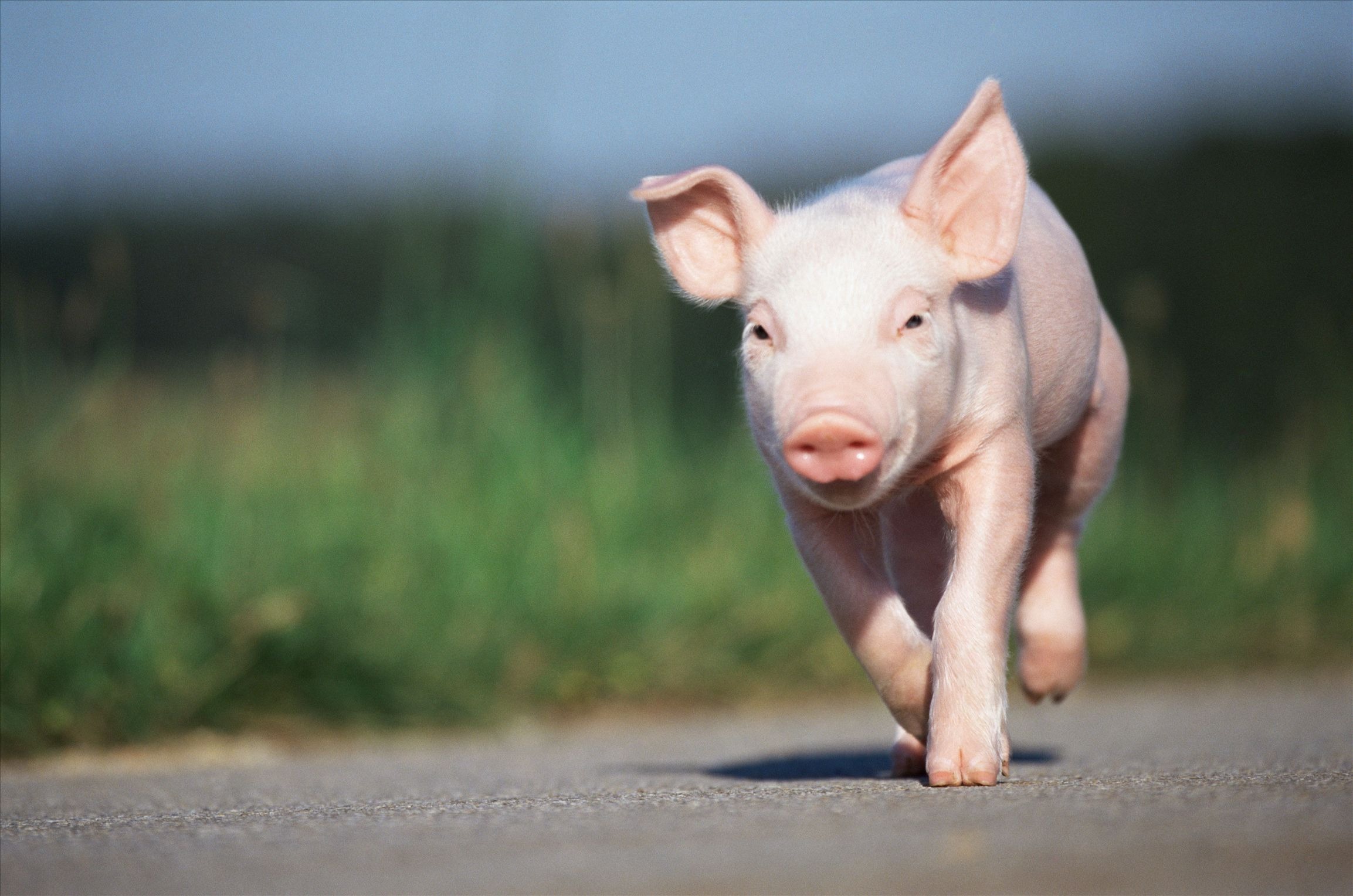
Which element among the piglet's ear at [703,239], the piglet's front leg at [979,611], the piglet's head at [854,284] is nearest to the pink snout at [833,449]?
the piglet's head at [854,284]

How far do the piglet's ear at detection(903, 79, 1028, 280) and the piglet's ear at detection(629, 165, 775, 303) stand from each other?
399 mm

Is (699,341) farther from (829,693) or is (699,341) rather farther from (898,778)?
(898,778)

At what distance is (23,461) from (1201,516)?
21.0ft

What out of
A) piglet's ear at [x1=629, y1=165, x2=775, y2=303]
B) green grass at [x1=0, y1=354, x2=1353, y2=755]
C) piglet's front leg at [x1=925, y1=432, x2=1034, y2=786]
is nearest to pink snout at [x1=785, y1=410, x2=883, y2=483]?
piglet's front leg at [x1=925, y1=432, x2=1034, y2=786]

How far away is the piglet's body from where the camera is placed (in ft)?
10.0

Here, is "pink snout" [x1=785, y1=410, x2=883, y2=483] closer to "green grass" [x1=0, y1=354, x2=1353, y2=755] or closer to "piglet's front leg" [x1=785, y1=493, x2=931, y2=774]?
"piglet's front leg" [x1=785, y1=493, x2=931, y2=774]

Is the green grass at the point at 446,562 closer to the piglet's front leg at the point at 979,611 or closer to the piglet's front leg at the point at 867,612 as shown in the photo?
the piglet's front leg at the point at 867,612

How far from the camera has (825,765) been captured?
4.35 metres

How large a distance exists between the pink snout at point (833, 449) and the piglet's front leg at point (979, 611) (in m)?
0.46

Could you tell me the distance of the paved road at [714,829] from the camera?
6.89ft

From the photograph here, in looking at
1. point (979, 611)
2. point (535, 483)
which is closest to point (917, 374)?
point (979, 611)

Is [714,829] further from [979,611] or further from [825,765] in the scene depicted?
[825,765]

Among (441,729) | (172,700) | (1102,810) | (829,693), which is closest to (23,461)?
(172,700)

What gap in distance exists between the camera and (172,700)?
5.43 m
